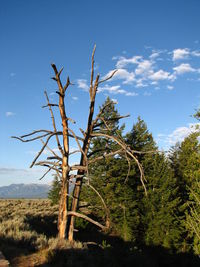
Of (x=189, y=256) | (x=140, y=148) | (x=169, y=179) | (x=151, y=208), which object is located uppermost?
(x=140, y=148)

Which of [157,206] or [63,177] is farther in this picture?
[157,206]

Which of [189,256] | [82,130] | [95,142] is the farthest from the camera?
[95,142]

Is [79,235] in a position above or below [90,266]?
below

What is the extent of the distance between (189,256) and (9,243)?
28.0m

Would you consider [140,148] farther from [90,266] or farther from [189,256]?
[90,266]

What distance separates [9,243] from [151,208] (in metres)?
25.7

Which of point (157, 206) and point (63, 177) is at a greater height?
point (63, 177)

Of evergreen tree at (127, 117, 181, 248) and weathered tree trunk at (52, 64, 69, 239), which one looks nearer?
weathered tree trunk at (52, 64, 69, 239)

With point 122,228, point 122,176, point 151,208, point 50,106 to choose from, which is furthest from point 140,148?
point 50,106

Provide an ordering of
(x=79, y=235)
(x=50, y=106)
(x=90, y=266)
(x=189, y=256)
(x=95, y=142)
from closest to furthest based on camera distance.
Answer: (x=90, y=266)
(x=50, y=106)
(x=79, y=235)
(x=189, y=256)
(x=95, y=142)

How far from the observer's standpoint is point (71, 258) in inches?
237

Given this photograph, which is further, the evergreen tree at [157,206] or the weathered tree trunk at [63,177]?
the evergreen tree at [157,206]

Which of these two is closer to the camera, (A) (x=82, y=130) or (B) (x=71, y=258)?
(B) (x=71, y=258)

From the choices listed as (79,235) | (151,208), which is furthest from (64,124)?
(151,208)
